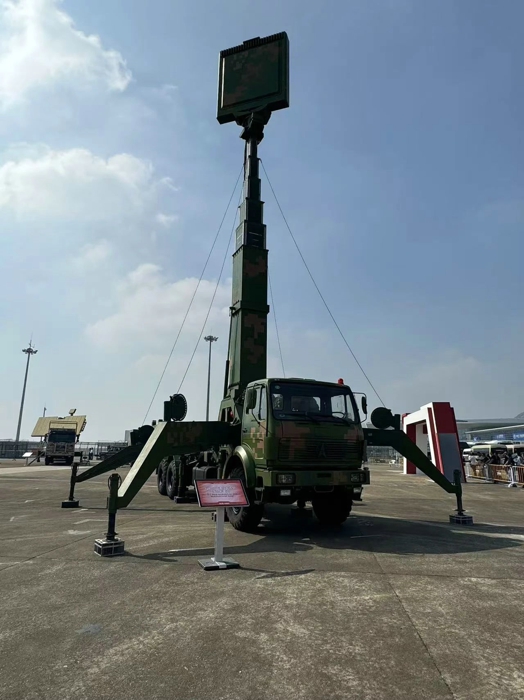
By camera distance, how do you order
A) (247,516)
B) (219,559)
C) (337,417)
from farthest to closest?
(337,417) → (247,516) → (219,559)

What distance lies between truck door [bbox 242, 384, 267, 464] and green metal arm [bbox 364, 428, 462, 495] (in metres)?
3.04

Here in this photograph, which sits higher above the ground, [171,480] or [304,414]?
[304,414]

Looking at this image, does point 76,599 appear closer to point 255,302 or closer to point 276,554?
point 276,554

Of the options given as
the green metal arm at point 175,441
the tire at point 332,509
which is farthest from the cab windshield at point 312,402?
the green metal arm at point 175,441

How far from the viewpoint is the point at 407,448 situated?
10.4 meters

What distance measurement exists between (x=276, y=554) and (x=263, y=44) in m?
14.2

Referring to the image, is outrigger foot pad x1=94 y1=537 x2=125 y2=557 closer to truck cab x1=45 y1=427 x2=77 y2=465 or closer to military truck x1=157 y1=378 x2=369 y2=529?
military truck x1=157 y1=378 x2=369 y2=529

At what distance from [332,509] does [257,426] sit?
2363mm

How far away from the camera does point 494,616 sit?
13.6 feet

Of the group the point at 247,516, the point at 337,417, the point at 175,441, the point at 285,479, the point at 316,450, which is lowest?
the point at 247,516

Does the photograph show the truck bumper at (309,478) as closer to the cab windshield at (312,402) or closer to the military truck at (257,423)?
the military truck at (257,423)

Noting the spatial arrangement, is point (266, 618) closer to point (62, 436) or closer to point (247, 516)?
point (247, 516)

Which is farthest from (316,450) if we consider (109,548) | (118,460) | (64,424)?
(64,424)

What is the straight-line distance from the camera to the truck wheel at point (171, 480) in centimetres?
1335
